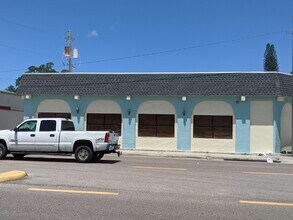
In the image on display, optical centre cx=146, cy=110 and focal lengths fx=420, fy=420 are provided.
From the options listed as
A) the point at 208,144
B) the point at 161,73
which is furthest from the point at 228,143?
the point at 161,73

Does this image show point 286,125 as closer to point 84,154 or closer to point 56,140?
point 84,154

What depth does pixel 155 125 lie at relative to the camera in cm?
2662

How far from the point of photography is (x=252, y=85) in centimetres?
2467

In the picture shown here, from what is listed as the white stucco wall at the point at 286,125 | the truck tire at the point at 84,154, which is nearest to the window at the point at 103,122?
the truck tire at the point at 84,154

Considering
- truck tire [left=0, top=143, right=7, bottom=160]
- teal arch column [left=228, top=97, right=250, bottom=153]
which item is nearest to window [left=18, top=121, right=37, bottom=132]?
truck tire [left=0, top=143, right=7, bottom=160]

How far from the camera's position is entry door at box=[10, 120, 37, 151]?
1772 cm

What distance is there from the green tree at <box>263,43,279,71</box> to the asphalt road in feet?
170

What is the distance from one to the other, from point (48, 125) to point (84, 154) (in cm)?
208

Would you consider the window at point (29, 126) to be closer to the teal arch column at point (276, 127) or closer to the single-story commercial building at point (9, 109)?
the teal arch column at point (276, 127)

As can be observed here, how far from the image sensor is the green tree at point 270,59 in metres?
62.2

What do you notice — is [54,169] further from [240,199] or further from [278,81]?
[278,81]

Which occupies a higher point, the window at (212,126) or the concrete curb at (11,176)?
the window at (212,126)

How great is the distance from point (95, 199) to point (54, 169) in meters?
5.77

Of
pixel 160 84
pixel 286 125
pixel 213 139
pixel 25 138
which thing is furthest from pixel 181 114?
pixel 25 138
